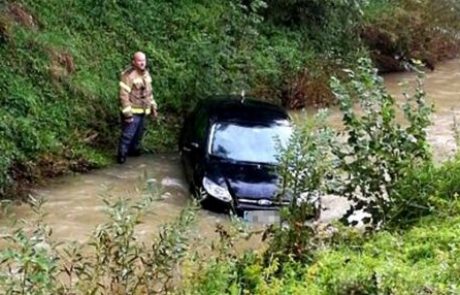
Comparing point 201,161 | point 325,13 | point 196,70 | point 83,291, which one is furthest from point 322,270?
point 325,13

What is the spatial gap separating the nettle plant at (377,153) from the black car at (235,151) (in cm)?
197

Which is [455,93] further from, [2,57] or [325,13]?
[2,57]

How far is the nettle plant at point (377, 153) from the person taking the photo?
7938mm

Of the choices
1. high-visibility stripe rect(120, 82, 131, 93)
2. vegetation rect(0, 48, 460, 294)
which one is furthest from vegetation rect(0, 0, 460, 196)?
vegetation rect(0, 48, 460, 294)

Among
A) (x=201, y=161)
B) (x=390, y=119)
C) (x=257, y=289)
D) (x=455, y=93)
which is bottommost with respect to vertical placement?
(x=455, y=93)

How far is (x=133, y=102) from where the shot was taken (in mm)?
13867

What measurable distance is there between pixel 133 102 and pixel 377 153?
21.8 ft

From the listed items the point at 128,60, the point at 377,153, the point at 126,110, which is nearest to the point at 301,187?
the point at 377,153

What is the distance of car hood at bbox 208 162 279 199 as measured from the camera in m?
10.7

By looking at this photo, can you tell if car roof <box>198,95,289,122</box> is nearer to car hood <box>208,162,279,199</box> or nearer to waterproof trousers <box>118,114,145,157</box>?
car hood <box>208,162,279,199</box>

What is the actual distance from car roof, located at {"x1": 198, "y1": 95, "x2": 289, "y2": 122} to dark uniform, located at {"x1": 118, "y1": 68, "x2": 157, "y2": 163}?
1.26 m

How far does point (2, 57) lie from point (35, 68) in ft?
1.86

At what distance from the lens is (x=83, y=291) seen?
582 centimetres

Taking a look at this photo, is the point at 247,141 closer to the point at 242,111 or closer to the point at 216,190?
the point at 242,111
